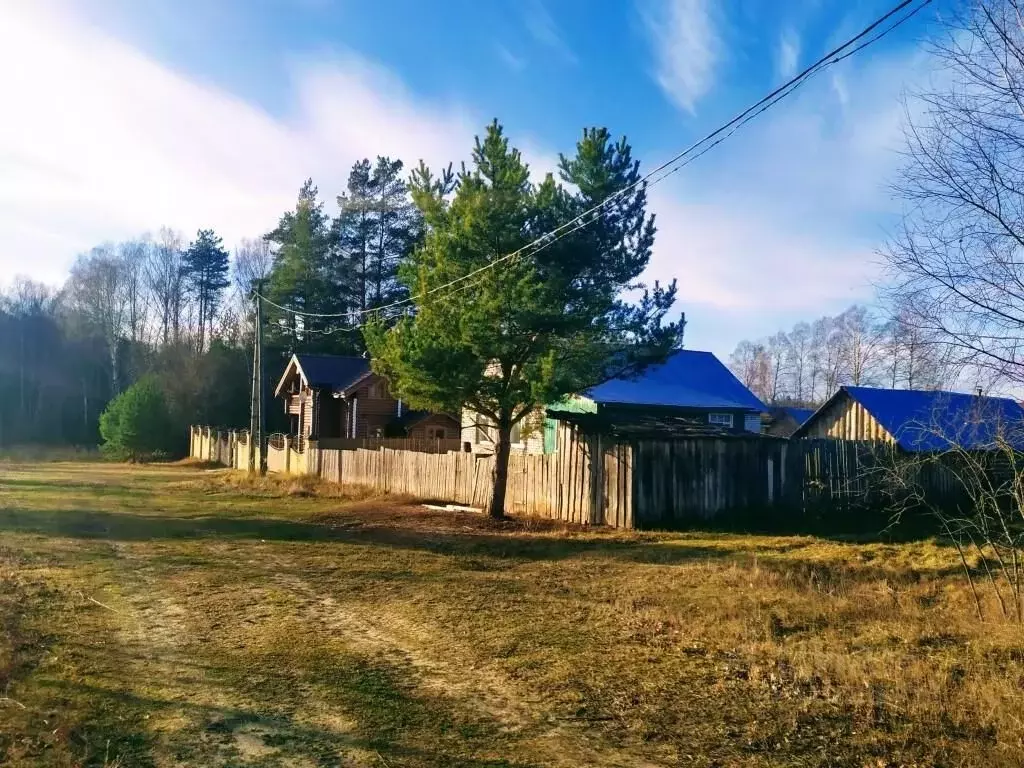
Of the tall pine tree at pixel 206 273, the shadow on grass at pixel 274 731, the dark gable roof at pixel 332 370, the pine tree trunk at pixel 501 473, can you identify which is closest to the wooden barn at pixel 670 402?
the pine tree trunk at pixel 501 473

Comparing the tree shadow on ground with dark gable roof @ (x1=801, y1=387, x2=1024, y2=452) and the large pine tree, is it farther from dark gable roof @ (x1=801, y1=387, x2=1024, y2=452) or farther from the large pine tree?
the large pine tree

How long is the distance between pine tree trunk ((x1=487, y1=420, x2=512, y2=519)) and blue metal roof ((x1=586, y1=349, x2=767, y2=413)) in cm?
738

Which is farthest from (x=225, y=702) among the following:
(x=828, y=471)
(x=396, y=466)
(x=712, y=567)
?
(x=396, y=466)

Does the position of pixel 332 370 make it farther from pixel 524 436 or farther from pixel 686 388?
pixel 524 436

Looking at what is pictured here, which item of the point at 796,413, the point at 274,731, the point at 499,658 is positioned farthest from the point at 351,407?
the point at 796,413

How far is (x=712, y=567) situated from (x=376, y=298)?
45.1m

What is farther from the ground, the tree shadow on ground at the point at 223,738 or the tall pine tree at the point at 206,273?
the tall pine tree at the point at 206,273

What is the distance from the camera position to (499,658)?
7.22 meters

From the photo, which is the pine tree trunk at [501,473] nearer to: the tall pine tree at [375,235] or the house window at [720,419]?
the house window at [720,419]

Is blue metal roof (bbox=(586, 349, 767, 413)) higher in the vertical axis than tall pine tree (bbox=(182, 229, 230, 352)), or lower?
lower

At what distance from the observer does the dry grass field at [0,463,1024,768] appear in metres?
5.17

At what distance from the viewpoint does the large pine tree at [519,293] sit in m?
16.8

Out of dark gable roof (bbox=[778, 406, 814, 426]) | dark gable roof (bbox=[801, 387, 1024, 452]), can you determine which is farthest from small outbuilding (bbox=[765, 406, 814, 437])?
dark gable roof (bbox=[801, 387, 1024, 452])

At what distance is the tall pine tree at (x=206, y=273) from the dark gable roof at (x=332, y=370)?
29447 millimetres
